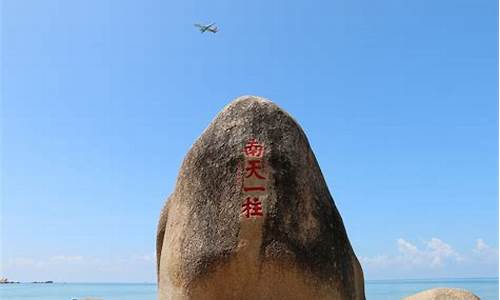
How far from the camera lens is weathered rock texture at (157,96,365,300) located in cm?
481

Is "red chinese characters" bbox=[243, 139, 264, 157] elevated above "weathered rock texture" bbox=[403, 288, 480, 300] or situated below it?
above

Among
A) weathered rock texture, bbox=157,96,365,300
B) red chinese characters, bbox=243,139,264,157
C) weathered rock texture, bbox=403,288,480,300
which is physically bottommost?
weathered rock texture, bbox=403,288,480,300

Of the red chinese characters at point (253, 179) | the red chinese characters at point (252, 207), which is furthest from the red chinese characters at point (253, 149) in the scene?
the red chinese characters at point (252, 207)

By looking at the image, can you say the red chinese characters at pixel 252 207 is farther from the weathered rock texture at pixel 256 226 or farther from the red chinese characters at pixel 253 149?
the red chinese characters at pixel 253 149

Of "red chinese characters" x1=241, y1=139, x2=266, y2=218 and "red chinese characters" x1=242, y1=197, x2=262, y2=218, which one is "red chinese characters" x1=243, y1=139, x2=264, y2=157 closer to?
"red chinese characters" x1=241, y1=139, x2=266, y2=218

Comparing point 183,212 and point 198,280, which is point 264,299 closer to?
point 198,280

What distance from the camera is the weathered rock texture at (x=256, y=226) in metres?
4.81

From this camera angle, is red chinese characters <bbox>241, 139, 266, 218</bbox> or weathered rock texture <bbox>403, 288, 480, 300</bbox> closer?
→ red chinese characters <bbox>241, 139, 266, 218</bbox>

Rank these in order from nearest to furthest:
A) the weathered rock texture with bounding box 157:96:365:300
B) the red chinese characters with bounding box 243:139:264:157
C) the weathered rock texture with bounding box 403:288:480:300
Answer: the weathered rock texture with bounding box 157:96:365:300 → the red chinese characters with bounding box 243:139:264:157 → the weathered rock texture with bounding box 403:288:480:300

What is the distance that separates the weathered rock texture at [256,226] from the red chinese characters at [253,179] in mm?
34

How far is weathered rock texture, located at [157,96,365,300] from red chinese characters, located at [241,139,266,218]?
0.11 ft

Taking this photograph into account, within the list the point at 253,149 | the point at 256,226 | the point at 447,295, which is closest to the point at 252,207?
the point at 256,226

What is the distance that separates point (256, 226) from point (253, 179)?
0.43 meters

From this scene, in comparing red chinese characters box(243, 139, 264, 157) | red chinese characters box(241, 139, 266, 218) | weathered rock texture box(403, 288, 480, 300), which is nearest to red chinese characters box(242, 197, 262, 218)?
red chinese characters box(241, 139, 266, 218)
